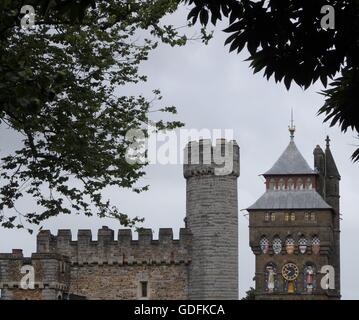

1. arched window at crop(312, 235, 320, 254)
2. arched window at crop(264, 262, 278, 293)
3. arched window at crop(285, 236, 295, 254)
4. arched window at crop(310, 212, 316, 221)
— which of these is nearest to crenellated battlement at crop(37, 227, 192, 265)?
arched window at crop(264, 262, 278, 293)

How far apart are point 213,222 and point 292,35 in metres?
51.6

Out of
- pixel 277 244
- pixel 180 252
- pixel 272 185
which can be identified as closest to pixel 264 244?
pixel 277 244

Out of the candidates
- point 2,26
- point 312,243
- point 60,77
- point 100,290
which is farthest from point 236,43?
point 312,243

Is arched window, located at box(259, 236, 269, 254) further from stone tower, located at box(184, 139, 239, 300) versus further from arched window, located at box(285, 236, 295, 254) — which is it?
stone tower, located at box(184, 139, 239, 300)

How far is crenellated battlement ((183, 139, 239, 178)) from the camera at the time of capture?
60.7 metres

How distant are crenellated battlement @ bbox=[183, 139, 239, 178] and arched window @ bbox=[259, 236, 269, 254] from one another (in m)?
21.7

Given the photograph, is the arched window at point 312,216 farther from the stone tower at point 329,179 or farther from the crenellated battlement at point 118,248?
the crenellated battlement at point 118,248

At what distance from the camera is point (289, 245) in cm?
8325

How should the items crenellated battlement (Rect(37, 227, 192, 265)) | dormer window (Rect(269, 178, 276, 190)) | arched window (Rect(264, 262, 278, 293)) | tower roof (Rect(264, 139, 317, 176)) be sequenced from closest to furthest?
crenellated battlement (Rect(37, 227, 192, 265))
arched window (Rect(264, 262, 278, 293))
dormer window (Rect(269, 178, 276, 190))
tower roof (Rect(264, 139, 317, 176))

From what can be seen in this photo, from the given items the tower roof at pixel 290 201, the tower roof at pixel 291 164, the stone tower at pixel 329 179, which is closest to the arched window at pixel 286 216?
the tower roof at pixel 290 201

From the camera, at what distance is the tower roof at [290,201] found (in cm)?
8481

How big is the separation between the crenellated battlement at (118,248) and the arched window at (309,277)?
75.6 feet

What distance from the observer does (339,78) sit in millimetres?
8844
